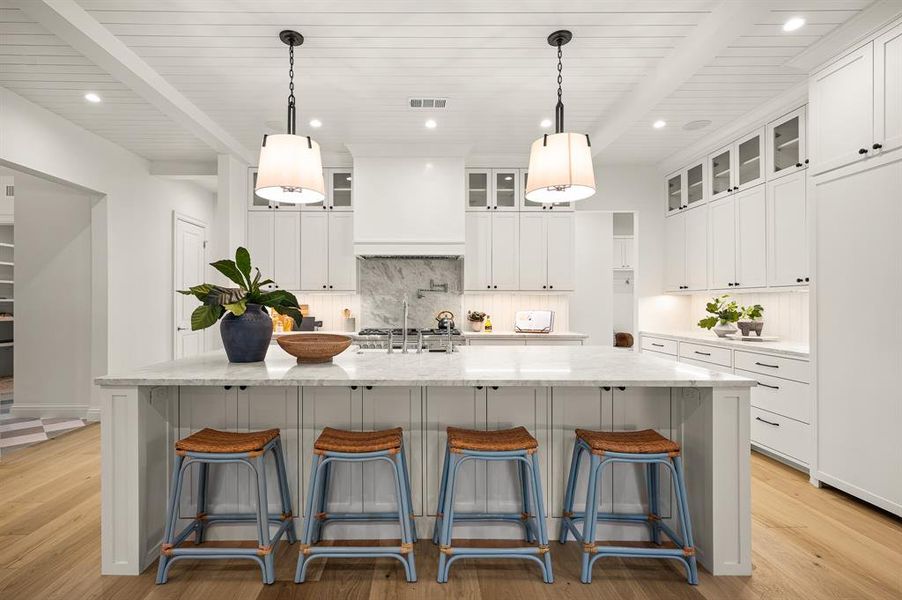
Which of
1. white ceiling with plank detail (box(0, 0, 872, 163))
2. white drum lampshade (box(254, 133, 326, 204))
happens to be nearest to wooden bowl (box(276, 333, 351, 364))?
white drum lampshade (box(254, 133, 326, 204))

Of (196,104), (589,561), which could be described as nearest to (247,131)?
(196,104)

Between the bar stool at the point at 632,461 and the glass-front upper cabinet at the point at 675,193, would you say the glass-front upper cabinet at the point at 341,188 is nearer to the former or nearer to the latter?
the glass-front upper cabinet at the point at 675,193

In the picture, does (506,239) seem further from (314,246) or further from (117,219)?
(117,219)

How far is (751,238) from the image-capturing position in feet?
13.3

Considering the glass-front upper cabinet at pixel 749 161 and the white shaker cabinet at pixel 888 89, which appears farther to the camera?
the glass-front upper cabinet at pixel 749 161

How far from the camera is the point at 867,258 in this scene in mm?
2666

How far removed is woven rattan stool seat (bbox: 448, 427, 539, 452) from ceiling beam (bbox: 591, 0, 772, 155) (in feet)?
7.90

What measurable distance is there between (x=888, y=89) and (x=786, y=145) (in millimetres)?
1119

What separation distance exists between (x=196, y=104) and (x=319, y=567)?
353 centimetres

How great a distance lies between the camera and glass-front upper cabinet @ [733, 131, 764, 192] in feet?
12.9

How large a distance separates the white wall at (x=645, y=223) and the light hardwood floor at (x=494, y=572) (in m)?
2.88

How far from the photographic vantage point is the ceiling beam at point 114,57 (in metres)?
2.42

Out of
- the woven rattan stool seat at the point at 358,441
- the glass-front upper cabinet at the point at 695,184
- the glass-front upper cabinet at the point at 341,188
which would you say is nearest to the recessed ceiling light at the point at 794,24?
the glass-front upper cabinet at the point at 695,184

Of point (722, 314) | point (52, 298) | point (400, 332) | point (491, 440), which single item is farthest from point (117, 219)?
point (722, 314)
